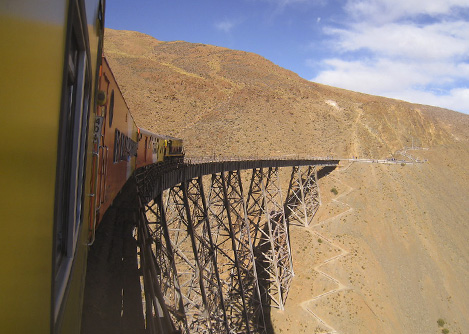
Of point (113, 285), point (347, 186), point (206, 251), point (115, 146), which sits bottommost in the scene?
point (206, 251)

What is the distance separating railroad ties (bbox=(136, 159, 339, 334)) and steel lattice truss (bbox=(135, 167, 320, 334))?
0.02m

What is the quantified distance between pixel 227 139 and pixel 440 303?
3079 cm

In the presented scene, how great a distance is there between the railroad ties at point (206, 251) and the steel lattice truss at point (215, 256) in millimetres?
22

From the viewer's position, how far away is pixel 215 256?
14438mm

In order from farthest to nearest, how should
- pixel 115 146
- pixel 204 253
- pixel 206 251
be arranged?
pixel 206 251
pixel 204 253
pixel 115 146

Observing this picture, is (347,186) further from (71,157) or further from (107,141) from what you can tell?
(71,157)

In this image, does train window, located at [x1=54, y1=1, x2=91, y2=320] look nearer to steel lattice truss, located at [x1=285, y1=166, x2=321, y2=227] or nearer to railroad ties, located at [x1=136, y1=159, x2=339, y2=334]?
railroad ties, located at [x1=136, y1=159, x2=339, y2=334]

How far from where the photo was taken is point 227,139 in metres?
47.4

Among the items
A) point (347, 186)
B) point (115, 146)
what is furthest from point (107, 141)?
point (347, 186)

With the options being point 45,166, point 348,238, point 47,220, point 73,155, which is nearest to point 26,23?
point 45,166

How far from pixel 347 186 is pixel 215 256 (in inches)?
819

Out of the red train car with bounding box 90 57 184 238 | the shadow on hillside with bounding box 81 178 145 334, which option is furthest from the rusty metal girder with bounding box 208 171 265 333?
the shadow on hillside with bounding box 81 178 145 334

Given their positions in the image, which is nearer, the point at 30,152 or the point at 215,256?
the point at 30,152

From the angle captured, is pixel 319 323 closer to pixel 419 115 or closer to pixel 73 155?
pixel 73 155
